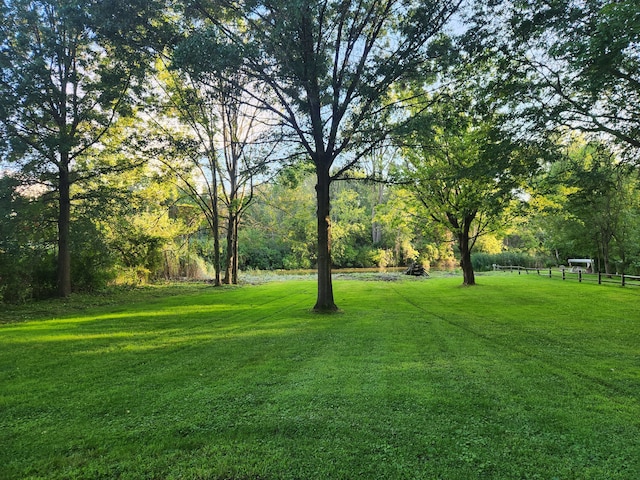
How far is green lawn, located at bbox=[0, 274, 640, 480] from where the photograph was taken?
291 cm

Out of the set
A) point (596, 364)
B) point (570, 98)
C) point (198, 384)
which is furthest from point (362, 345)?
point (570, 98)

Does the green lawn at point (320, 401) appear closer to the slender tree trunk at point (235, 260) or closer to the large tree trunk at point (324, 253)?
the large tree trunk at point (324, 253)

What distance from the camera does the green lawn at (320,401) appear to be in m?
2.91

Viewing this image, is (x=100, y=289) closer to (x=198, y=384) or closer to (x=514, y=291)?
(x=198, y=384)

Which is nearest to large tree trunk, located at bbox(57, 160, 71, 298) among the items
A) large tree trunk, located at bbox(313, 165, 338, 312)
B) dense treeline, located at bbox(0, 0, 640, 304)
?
dense treeline, located at bbox(0, 0, 640, 304)

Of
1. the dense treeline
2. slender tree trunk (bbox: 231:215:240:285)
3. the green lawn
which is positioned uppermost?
the dense treeline

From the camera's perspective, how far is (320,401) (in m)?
4.07

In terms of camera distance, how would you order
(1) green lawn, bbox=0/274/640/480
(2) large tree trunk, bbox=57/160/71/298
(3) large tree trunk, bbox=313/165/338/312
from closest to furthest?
(1) green lawn, bbox=0/274/640/480, (3) large tree trunk, bbox=313/165/338/312, (2) large tree trunk, bbox=57/160/71/298

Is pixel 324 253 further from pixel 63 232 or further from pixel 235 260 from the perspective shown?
pixel 235 260

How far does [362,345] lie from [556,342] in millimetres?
3696

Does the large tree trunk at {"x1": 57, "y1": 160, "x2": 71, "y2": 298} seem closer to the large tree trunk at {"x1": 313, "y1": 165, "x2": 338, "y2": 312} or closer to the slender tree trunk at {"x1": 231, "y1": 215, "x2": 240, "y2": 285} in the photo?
the slender tree trunk at {"x1": 231, "y1": 215, "x2": 240, "y2": 285}

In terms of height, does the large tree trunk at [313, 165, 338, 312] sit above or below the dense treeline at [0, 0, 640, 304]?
below

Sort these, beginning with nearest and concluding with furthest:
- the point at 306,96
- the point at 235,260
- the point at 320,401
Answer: the point at 320,401 < the point at 306,96 < the point at 235,260

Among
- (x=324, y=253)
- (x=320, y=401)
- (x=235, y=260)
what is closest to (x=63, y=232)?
(x=324, y=253)
